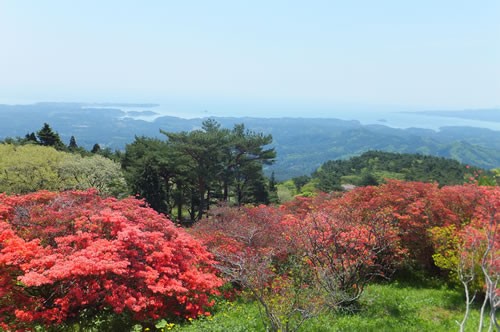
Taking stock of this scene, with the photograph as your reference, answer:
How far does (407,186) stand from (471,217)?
2598 millimetres

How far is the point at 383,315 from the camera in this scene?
7.71 metres

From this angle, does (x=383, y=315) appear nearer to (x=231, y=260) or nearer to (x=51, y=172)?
(x=231, y=260)

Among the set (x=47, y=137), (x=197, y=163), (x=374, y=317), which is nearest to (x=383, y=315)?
(x=374, y=317)

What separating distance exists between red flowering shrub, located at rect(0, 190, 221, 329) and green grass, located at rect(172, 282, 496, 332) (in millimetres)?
696

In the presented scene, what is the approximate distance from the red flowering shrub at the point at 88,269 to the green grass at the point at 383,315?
70 centimetres

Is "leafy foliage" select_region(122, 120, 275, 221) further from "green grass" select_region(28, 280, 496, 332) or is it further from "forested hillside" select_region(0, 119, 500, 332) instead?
"green grass" select_region(28, 280, 496, 332)

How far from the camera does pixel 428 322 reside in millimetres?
7477

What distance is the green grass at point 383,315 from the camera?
22.5ft

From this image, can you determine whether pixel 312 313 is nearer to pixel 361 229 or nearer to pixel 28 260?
pixel 361 229

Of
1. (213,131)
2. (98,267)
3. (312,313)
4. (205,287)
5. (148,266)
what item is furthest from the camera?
(213,131)

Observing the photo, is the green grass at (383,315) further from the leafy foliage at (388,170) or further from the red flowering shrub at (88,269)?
the leafy foliage at (388,170)

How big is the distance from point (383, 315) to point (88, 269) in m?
6.28

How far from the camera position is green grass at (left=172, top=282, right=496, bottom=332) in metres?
6.87

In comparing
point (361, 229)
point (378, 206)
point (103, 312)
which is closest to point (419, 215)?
point (378, 206)
